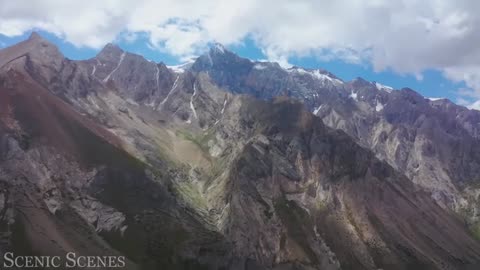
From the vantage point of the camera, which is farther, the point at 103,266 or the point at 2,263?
the point at 103,266

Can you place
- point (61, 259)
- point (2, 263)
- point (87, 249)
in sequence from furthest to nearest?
point (87, 249)
point (61, 259)
point (2, 263)

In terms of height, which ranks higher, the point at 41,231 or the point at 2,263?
the point at 41,231

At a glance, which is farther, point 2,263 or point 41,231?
point 41,231

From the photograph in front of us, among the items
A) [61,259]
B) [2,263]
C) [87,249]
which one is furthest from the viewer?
[87,249]

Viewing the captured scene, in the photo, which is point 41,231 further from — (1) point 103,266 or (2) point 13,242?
(1) point 103,266

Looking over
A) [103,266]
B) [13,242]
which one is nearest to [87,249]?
[103,266]

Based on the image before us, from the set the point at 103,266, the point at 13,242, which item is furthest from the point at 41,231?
the point at 103,266

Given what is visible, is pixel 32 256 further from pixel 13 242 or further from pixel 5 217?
pixel 5 217

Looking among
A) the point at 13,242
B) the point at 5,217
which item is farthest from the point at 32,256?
the point at 5,217
